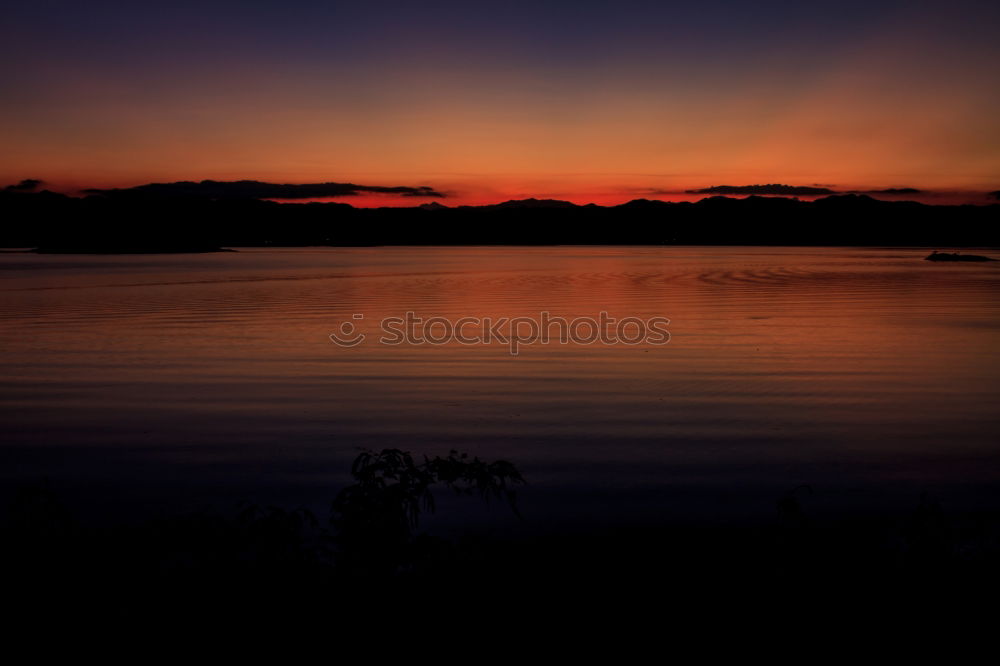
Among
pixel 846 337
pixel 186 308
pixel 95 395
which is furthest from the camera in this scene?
pixel 186 308

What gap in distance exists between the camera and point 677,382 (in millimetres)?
15141

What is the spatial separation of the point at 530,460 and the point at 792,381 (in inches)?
311

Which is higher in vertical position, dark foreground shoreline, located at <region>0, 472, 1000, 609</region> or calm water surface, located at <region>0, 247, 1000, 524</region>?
dark foreground shoreline, located at <region>0, 472, 1000, 609</region>

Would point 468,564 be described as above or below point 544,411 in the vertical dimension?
above

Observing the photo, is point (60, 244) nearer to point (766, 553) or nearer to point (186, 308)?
point (186, 308)

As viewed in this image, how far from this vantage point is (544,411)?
12656mm

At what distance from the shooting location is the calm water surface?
871 centimetres

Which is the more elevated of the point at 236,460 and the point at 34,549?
the point at 34,549

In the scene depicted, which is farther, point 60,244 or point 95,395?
point 60,244

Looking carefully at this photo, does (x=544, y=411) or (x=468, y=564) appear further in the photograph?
(x=544, y=411)

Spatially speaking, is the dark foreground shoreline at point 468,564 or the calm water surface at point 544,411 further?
the calm water surface at point 544,411

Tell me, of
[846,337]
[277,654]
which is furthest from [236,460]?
[846,337]

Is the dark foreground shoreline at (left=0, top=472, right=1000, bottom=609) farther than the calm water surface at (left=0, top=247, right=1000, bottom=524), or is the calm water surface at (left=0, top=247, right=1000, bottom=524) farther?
the calm water surface at (left=0, top=247, right=1000, bottom=524)

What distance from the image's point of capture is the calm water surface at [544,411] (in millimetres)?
8711
